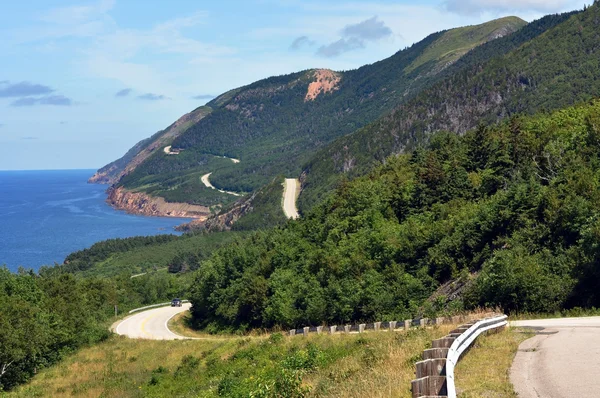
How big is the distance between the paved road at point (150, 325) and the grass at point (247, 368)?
4342 mm

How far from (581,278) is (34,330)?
36.9m

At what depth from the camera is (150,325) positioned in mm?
71062

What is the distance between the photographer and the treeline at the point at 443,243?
32500 mm

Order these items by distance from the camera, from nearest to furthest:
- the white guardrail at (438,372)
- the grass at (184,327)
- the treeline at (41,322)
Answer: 1. the white guardrail at (438,372)
2. the treeline at (41,322)
3. the grass at (184,327)

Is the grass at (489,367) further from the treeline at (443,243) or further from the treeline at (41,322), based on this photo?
the treeline at (41,322)

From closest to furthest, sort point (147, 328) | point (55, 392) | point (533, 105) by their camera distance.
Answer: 1. point (55, 392)
2. point (147, 328)
3. point (533, 105)

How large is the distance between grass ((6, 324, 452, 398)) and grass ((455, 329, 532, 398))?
44.6 inches

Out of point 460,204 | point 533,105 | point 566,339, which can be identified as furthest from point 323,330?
point 533,105

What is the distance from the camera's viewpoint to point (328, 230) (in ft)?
238

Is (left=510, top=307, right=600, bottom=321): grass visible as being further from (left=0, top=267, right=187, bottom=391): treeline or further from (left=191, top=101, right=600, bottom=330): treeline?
(left=0, top=267, right=187, bottom=391): treeline

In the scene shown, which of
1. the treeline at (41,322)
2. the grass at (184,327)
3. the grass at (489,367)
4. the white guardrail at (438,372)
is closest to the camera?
the white guardrail at (438,372)

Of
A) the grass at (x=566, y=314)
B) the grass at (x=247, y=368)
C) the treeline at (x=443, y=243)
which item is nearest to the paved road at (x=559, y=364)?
the grass at (x=247, y=368)

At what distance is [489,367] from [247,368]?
1390 centimetres

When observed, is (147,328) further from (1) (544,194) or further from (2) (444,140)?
(2) (444,140)
